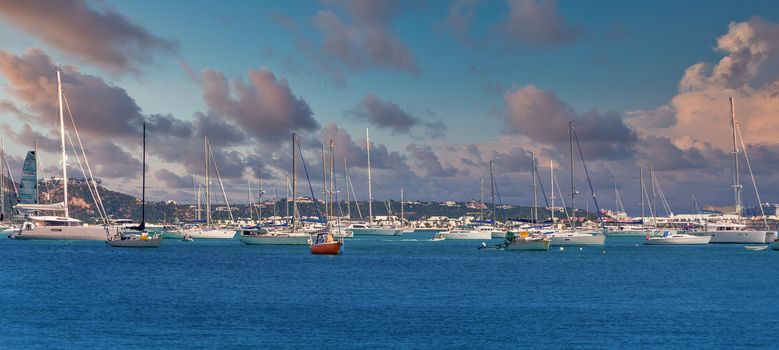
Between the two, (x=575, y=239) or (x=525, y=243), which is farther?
(x=575, y=239)

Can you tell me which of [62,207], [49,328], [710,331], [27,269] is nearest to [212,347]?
[49,328]

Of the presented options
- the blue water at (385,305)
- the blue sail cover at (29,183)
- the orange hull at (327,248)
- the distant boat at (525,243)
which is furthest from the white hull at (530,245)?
the blue sail cover at (29,183)

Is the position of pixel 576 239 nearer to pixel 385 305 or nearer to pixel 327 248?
pixel 327 248

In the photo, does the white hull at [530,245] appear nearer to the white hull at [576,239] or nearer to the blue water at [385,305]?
the white hull at [576,239]

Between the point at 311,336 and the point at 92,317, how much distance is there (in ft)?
54.8

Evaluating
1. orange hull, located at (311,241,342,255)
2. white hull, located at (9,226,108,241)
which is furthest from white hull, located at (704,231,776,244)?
white hull, located at (9,226,108,241)

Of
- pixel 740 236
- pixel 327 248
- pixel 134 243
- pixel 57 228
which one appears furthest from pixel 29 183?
pixel 740 236

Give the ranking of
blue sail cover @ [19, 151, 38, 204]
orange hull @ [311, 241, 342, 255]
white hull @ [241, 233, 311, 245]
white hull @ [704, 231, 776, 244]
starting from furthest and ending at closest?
blue sail cover @ [19, 151, 38, 204]
white hull @ [704, 231, 776, 244]
white hull @ [241, 233, 311, 245]
orange hull @ [311, 241, 342, 255]

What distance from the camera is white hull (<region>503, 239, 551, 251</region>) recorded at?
143625 millimetres

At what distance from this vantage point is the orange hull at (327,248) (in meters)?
131

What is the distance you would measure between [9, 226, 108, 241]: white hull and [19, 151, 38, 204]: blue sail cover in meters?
8.95

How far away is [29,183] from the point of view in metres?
194

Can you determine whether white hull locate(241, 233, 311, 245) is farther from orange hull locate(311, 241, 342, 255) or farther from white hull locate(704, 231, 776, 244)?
white hull locate(704, 231, 776, 244)

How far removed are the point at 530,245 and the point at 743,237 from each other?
5806 centimetres
